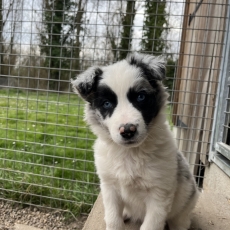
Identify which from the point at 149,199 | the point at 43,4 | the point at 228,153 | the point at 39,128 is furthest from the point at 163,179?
the point at 39,128

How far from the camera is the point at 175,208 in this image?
200 cm

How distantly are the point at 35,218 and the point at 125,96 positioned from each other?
2460mm

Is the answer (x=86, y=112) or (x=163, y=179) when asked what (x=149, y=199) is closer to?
(x=163, y=179)

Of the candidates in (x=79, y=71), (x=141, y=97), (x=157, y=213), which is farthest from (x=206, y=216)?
(x=79, y=71)

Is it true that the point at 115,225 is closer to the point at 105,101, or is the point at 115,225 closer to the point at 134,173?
the point at 134,173

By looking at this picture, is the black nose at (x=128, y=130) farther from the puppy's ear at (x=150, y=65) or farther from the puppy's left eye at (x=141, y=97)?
the puppy's ear at (x=150, y=65)

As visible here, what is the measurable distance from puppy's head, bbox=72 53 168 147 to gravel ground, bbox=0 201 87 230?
1.88 m

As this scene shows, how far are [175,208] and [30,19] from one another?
109 inches

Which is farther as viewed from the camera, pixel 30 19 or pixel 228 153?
pixel 30 19

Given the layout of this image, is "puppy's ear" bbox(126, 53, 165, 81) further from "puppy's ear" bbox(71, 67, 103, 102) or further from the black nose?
the black nose

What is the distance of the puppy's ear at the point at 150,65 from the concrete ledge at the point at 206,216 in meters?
1.19

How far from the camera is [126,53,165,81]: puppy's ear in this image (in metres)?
1.87

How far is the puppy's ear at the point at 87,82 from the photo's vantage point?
1.88 meters

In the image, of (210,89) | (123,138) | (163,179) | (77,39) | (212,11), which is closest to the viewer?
(123,138)
